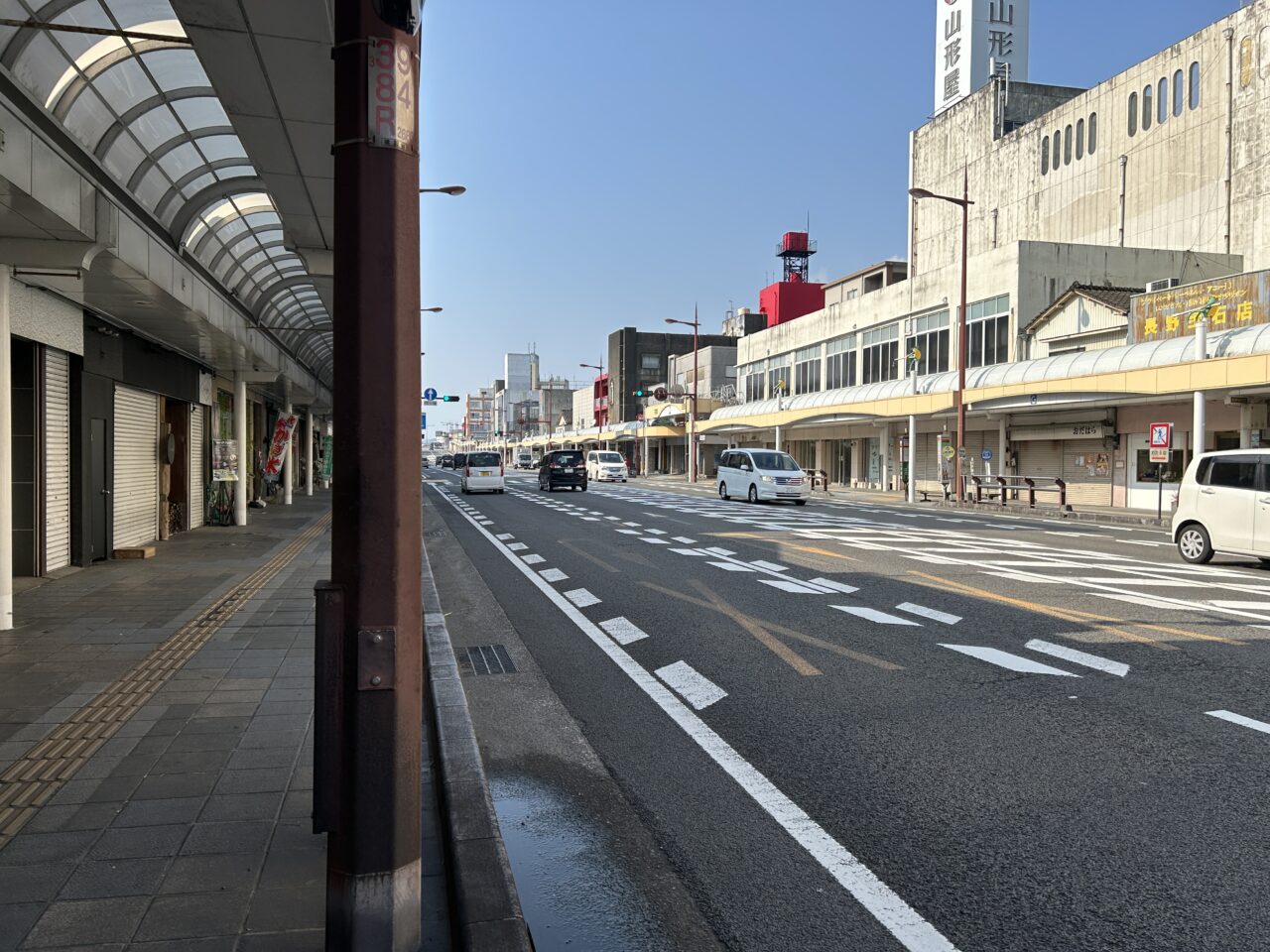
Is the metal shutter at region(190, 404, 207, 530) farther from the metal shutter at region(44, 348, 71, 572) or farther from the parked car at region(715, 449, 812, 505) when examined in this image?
the parked car at region(715, 449, 812, 505)

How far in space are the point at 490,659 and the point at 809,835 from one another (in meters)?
4.14

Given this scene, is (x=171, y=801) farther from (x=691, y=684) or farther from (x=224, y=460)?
(x=224, y=460)

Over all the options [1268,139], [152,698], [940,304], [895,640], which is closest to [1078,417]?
[940,304]

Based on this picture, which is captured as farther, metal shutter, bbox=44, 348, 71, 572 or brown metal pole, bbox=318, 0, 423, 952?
metal shutter, bbox=44, 348, 71, 572

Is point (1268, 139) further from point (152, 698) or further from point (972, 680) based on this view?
point (152, 698)

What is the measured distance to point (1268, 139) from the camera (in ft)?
112

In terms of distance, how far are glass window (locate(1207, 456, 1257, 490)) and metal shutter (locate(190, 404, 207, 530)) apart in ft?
64.2

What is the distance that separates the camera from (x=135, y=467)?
15.8 metres

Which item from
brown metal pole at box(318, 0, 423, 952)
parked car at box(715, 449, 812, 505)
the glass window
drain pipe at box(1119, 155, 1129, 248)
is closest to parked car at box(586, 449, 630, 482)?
parked car at box(715, 449, 812, 505)

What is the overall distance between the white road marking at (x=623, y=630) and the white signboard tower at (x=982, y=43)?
65649 mm

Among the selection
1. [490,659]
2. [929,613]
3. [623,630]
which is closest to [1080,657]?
Answer: [929,613]

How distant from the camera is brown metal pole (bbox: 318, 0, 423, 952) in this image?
2584 mm

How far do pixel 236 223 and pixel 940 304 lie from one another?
3349 cm

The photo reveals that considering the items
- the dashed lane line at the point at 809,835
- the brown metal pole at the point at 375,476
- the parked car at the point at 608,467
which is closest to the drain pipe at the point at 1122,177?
the parked car at the point at 608,467
